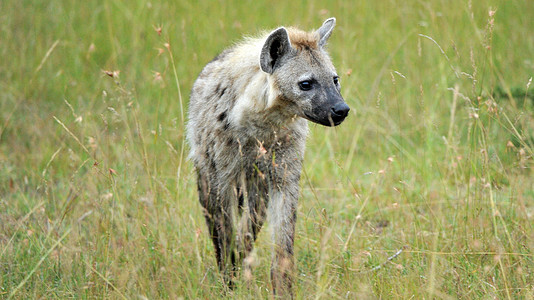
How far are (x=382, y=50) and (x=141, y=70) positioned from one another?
2447 mm

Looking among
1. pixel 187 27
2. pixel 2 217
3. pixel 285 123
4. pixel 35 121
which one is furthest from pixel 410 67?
pixel 2 217

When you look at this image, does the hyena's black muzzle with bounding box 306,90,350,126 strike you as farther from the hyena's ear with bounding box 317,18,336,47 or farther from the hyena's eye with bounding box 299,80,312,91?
the hyena's ear with bounding box 317,18,336,47

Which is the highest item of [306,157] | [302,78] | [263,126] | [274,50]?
[274,50]

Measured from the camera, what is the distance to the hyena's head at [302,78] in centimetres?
327

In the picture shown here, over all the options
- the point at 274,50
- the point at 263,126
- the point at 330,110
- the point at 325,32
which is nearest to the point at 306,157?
the point at 325,32

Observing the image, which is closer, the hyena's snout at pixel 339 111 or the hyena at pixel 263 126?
the hyena's snout at pixel 339 111

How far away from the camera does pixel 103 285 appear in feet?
10.0

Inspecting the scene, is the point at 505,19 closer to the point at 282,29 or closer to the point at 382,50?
the point at 382,50

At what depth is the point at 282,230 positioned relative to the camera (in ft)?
11.3

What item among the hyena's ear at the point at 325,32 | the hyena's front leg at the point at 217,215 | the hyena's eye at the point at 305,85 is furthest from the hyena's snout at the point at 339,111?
the hyena's front leg at the point at 217,215

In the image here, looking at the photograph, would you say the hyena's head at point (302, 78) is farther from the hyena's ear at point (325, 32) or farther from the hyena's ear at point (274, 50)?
the hyena's ear at point (325, 32)

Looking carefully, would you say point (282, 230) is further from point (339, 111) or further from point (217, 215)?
point (339, 111)

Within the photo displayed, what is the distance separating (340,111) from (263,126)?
1.64 ft

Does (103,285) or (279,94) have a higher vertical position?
(279,94)
